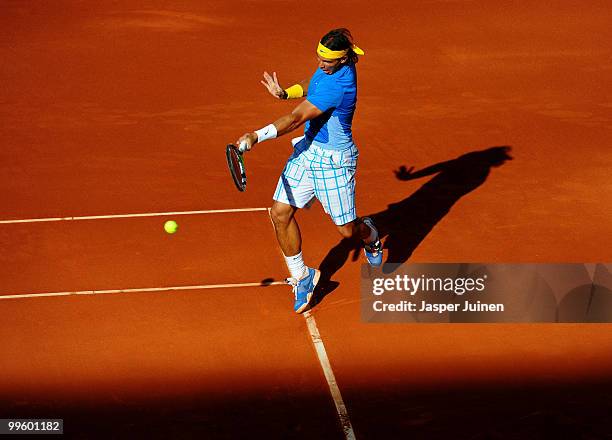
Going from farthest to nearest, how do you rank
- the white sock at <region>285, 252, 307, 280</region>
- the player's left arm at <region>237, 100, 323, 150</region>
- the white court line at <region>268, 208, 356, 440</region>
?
the white sock at <region>285, 252, 307, 280</region> < the player's left arm at <region>237, 100, 323, 150</region> < the white court line at <region>268, 208, 356, 440</region>

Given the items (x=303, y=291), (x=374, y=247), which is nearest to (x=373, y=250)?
(x=374, y=247)

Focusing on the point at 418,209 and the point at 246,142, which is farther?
the point at 418,209

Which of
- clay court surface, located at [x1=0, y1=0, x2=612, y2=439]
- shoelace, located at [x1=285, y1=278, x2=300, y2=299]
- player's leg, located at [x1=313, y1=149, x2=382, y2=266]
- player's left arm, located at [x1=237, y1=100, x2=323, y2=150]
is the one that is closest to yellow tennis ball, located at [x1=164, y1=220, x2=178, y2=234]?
clay court surface, located at [x1=0, y1=0, x2=612, y2=439]

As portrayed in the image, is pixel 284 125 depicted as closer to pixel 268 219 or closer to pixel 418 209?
pixel 268 219

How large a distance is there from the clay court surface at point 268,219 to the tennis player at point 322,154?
33.1 inches

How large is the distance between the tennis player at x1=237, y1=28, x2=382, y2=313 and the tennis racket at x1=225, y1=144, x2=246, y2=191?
239 millimetres

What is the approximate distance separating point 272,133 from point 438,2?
14914mm

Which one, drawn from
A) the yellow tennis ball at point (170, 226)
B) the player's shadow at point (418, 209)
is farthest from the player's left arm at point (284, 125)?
the yellow tennis ball at point (170, 226)

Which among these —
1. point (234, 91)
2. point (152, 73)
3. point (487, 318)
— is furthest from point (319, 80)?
point (152, 73)

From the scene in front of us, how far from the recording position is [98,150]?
14703mm

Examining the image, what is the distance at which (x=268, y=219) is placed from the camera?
1224 cm

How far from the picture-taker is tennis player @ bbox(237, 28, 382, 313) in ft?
29.9

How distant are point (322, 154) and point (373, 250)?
1.47m

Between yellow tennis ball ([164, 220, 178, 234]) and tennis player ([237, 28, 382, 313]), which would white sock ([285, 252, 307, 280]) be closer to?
tennis player ([237, 28, 382, 313])
